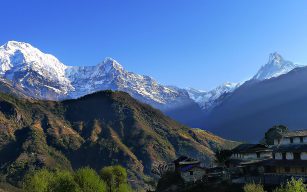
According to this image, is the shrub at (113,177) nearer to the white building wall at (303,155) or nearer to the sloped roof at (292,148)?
the sloped roof at (292,148)

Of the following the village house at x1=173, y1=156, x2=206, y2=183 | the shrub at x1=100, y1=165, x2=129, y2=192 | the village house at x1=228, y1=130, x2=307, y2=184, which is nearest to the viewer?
the village house at x1=228, y1=130, x2=307, y2=184

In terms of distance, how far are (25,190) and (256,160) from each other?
75802mm

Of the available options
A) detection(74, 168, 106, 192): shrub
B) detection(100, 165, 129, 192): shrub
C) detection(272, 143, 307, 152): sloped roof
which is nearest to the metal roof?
detection(272, 143, 307, 152): sloped roof

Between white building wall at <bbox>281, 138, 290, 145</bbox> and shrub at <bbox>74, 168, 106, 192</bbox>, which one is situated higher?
white building wall at <bbox>281, 138, 290, 145</bbox>

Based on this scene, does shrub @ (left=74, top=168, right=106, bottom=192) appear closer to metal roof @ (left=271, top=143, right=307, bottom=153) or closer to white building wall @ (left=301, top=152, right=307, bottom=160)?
metal roof @ (left=271, top=143, right=307, bottom=153)

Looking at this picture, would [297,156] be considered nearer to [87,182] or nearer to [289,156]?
[289,156]

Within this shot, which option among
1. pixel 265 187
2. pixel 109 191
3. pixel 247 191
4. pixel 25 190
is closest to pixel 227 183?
pixel 265 187

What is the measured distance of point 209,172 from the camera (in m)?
150

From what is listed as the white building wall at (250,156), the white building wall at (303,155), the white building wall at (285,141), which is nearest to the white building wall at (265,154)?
the white building wall at (250,156)

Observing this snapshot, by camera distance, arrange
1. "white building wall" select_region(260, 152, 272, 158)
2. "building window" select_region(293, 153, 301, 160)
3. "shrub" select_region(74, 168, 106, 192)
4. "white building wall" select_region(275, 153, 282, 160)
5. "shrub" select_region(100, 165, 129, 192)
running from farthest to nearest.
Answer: "shrub" select_region(100, 165, 129, 192), "white building wall" select_region(260, 152, 272, 158), "shrub" select_region(74, 168, 106, 192), "white building wall" select_region(275, 153, 282, 160), "building window" select_region(293, 153, 301, 160)

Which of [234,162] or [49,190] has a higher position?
[234,162]

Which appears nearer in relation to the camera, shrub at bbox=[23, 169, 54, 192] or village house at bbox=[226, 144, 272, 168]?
shrub at bbox=[23, 169, 54, 192]

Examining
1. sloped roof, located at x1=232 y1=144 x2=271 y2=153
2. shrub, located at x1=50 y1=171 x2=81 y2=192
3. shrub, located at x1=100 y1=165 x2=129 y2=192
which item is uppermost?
sloped roof, located at x1=232 y1=144 x2=271 y2=153

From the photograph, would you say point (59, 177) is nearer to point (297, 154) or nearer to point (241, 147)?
point (241, 147)
